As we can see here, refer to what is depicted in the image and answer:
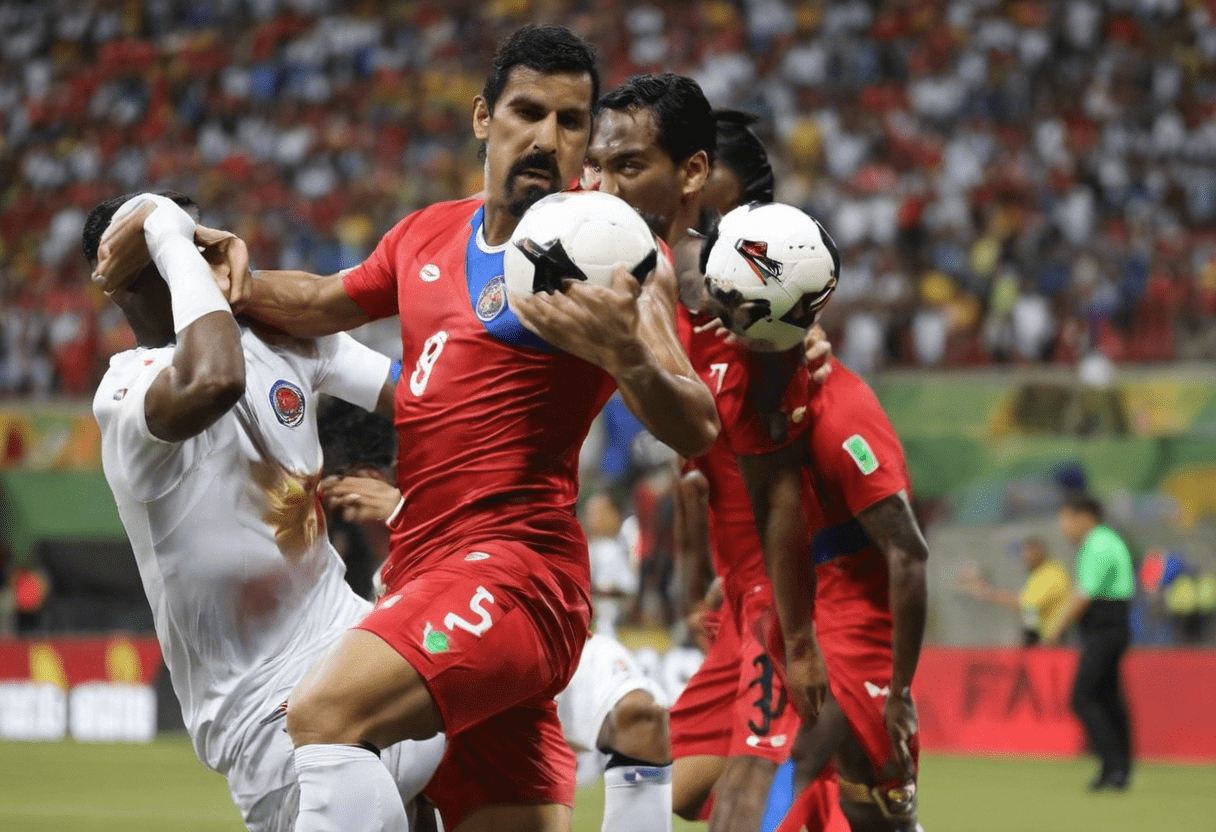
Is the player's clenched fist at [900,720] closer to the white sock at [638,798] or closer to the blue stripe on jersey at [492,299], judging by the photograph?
the white sock at [638,798]

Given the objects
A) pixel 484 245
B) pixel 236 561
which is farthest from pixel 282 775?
pixel 484 245

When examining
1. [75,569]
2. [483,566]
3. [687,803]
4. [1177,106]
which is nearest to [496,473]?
[483,566]

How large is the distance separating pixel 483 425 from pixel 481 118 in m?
0.89

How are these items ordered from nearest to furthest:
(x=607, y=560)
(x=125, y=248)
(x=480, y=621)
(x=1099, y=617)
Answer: (x=480, y=621) → (x=125, y=248) → (x=1099, y=617) → (x=607, y=560)

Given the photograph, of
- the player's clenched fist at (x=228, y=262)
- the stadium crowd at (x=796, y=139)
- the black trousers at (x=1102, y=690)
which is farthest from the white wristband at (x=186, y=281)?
the stadium crowd at (x=796, y=139)

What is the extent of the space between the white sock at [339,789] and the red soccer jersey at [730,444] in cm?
181

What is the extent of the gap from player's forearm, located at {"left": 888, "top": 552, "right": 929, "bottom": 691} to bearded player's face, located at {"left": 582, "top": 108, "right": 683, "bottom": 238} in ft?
4.18

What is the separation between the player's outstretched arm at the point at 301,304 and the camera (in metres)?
4.85

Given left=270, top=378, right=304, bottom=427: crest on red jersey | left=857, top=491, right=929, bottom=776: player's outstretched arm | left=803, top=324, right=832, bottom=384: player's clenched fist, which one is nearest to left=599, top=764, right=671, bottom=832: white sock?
left=857, top=491, right=929, bottom=776: player's outstretched arm

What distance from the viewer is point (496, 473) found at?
14.1 ft

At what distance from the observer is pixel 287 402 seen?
4.86m

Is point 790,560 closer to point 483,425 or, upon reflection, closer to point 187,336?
point 483,425

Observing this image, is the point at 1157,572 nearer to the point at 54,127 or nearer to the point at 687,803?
the point at 687,803

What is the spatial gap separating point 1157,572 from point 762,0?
11.7 m
